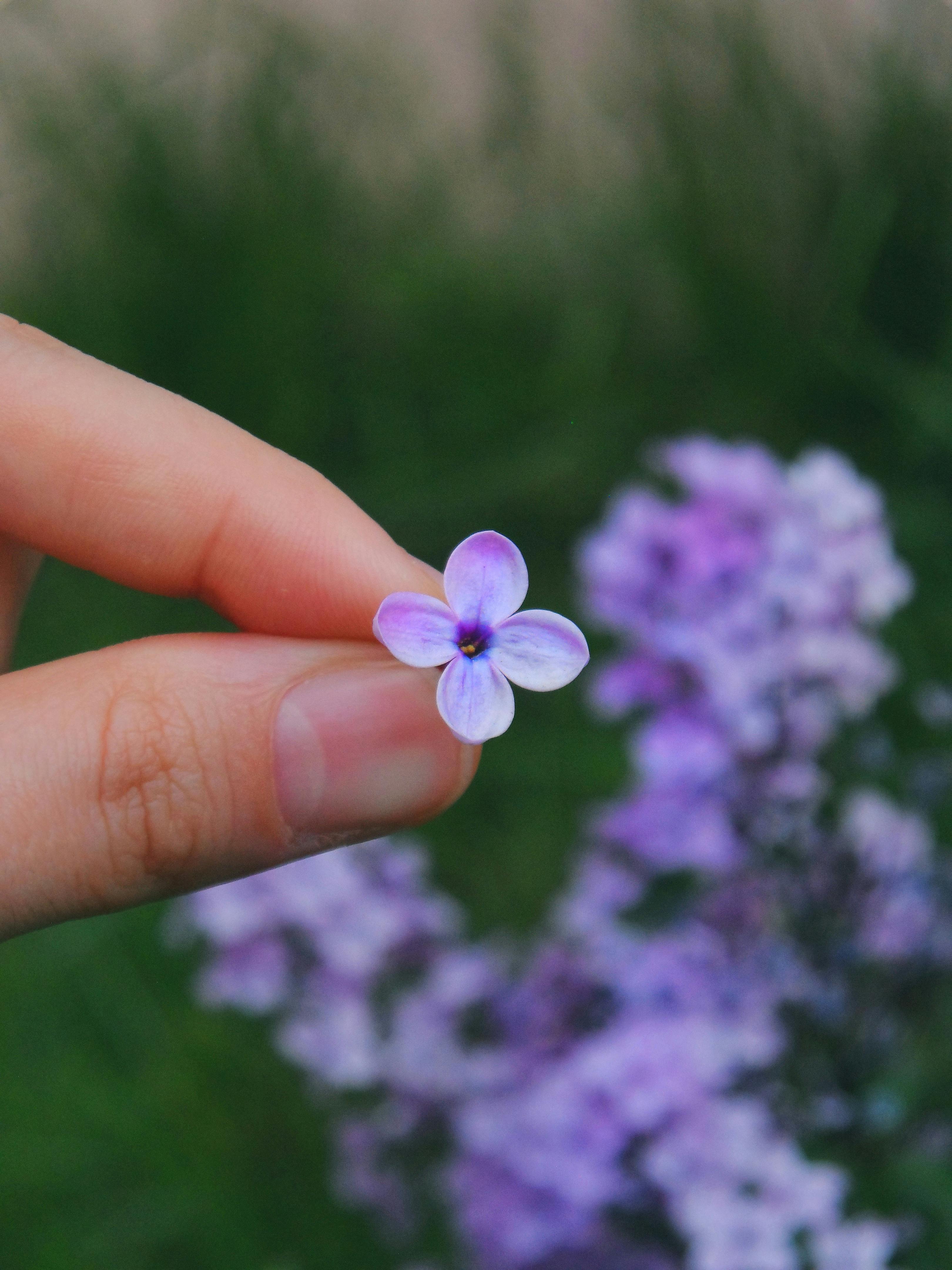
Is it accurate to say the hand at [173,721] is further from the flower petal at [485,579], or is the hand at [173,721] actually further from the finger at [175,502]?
the flower petal at [485,579]

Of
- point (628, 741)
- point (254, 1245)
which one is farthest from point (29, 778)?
point (628, 741)

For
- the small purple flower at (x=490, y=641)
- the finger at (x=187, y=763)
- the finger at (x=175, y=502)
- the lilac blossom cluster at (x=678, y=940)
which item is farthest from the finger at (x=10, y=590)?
the small purple flower at (x=490, y=641)

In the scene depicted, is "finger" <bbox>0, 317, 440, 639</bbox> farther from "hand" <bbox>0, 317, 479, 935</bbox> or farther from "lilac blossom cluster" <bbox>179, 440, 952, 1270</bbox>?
"lilac blossom cluster" <bbox>179, 440, 952, 1270</bbox>

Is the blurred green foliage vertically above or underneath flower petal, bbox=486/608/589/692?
above

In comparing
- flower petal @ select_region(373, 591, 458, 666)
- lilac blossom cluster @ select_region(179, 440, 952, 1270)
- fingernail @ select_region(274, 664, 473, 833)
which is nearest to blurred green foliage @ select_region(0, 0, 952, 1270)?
lilac blossom cluster @ select_region(179, 440, 952, 1270)

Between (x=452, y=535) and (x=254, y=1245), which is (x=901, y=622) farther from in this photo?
(x=254, y=1245)

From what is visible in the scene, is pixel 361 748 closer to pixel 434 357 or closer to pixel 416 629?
pixel 416 629

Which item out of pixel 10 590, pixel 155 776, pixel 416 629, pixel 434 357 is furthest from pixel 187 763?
pixel 434 357
